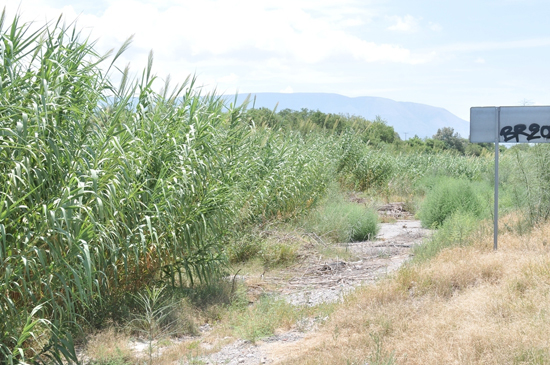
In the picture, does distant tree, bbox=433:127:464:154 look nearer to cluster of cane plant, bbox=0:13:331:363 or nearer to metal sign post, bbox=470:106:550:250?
metal sign post, bbox=470:106:550:250

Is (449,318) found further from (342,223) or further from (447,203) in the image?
(447,203)

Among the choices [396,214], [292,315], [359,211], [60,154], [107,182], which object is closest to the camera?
[60,154]

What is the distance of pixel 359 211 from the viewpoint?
37.2 feet

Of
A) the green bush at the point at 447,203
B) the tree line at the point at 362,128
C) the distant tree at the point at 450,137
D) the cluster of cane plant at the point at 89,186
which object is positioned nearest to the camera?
the cluster of cane plant at the point at 89,186

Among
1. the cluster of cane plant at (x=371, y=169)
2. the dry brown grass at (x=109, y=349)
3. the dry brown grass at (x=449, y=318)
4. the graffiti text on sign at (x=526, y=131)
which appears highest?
the graffiti text on sign at (x=526, y=131)

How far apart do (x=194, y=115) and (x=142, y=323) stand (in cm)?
230

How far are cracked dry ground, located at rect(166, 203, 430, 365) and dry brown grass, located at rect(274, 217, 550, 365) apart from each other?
1.03 ft

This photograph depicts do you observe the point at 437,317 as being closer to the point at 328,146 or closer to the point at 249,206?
the point at 249,206

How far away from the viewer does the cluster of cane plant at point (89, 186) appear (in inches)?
136

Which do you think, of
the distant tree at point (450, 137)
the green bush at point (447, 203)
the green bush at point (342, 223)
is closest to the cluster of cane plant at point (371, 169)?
the green bush at point (447, 203)

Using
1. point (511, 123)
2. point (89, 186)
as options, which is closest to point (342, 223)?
point (511, 123)

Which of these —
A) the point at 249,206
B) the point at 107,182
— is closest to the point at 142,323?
the point at 107,182

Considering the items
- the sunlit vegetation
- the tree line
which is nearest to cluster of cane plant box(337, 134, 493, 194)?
the tree line

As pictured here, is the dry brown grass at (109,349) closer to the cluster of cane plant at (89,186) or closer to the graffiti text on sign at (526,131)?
the cluster of cane plant at (89,186)
